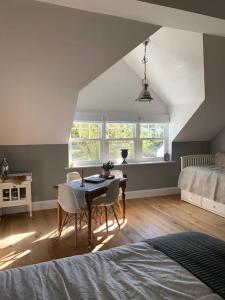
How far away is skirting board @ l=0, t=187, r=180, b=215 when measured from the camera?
4.28 m

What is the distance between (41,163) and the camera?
A: 172 inches

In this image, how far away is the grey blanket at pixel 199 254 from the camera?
117cm

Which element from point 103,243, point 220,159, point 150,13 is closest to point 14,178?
point 103,243

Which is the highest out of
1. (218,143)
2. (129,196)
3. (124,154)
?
(218,143)

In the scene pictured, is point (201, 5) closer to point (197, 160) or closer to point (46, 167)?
Answer: point (46, 167)

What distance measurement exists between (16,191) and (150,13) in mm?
3182

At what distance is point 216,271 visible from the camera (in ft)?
4.04

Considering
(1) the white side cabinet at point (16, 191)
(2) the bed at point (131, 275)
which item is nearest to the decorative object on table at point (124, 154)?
(1) the white side cabinet at point (16, 191)

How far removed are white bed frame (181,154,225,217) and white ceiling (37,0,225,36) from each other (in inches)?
111

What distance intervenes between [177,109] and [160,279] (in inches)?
168

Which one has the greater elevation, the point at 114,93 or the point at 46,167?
the point at 114,93

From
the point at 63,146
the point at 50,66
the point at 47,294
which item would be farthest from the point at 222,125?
the point at 47,294

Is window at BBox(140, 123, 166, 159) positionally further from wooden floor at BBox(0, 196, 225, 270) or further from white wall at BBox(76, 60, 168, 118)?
wooden floor at BBox(0, 196, 225, 270)

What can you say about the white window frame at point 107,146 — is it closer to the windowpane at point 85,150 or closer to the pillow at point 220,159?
the windowpane at point 85,150
